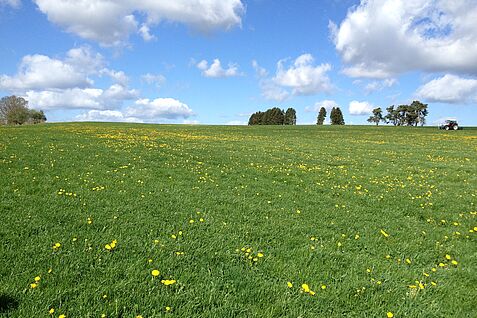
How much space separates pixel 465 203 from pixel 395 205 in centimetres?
270

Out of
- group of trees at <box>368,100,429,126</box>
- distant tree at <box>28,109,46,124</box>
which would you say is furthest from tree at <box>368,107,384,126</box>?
distant tree at <box>28,109,46,124</box>

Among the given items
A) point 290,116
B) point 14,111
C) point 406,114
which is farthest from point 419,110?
point 14,111

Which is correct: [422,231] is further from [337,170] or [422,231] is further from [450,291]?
[337,170]

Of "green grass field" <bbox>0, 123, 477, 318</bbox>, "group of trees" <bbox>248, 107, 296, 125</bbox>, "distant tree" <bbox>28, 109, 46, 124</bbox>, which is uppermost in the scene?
"group of trees" <bbox>248, 107, 296, 125</bbox>

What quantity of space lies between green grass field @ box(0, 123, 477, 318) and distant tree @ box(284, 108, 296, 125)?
116220 millimetres

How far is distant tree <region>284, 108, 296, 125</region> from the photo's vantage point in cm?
12619

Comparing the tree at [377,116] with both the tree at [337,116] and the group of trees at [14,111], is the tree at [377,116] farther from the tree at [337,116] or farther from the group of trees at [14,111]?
the group of trees at [14,111]

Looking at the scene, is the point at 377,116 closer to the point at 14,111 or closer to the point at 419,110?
the point at 419,110

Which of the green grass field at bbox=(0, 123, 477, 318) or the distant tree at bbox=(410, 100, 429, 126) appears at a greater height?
the distant tree at bbox=(410, 100, 429, 126)

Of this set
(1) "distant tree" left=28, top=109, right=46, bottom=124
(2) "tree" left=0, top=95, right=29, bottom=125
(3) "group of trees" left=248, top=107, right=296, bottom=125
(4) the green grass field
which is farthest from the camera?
(3) "group of trees" left=248, top=107, right=296, bottom=125

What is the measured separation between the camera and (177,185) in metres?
10.3

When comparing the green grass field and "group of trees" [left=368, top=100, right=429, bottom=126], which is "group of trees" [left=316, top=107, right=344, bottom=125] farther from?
the green grass field

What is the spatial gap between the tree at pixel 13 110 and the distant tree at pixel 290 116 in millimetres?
84975

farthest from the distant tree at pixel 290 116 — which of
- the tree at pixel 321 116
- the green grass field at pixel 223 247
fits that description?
the green grass field at pixel 223 247
